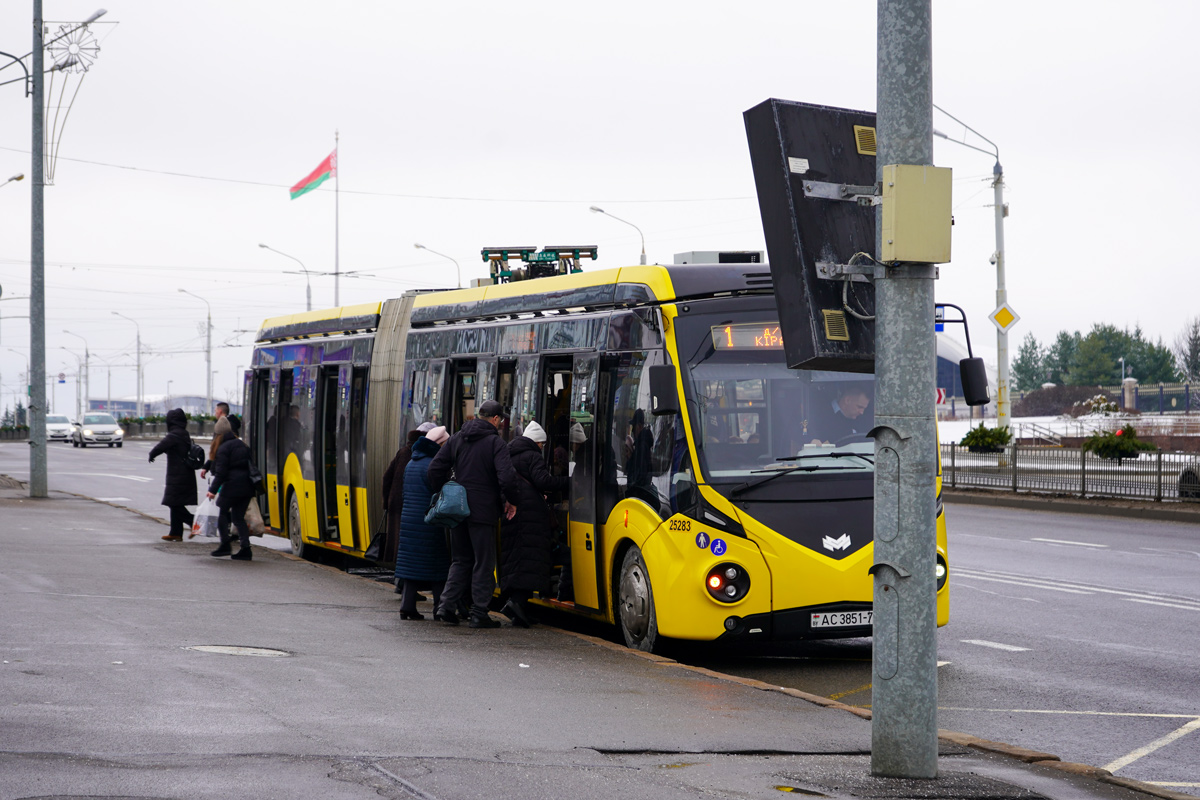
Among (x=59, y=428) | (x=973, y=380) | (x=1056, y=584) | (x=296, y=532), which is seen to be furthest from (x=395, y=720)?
(x=59, y=428)

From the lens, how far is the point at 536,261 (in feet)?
47.6

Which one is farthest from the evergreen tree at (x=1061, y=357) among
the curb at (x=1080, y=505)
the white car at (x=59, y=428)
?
the curb at (x=1080, y=505)

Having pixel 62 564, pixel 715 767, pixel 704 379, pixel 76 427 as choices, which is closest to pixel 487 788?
pixel 715 767

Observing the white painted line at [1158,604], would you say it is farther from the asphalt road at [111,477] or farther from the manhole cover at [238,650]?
the asphalt road at [111,477]

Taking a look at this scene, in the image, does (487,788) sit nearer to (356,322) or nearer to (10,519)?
(356,322)

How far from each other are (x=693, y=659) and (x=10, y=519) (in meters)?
13.8

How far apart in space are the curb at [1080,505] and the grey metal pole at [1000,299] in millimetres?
3804

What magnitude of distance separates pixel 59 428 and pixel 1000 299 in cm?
5497

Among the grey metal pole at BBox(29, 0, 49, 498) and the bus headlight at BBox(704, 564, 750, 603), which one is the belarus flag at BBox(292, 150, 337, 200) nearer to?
the grey metal pole at BBox(29, 0, 49, 498)

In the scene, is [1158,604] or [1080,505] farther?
[1080,505]

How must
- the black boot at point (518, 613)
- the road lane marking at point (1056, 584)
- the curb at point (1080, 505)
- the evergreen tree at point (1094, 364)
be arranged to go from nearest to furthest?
the black boot at point (518, 613)
the road lane marking at point (1056, 584)
the curb at point (1080, 505)
the evergreen tree at point (1094, 364)

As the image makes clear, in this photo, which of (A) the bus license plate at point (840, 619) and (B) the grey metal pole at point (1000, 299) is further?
(B) the grey metal pole at point (1000, 299)

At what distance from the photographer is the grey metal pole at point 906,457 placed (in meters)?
5.77

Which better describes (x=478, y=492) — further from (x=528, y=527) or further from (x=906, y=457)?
(x=906, y=457)
